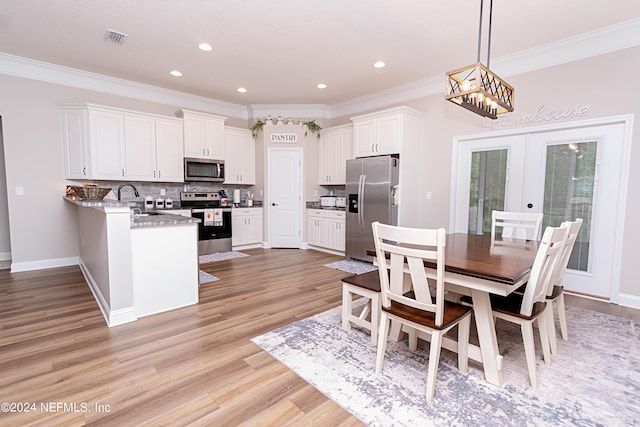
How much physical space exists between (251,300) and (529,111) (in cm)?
408

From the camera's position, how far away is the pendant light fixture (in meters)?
2.18

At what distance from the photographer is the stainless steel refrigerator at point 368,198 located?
463 centimetres

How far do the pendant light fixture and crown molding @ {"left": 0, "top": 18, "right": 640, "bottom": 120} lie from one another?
1.55m

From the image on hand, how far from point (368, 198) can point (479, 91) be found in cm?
281

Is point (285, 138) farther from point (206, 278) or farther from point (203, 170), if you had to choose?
point (206, 278)

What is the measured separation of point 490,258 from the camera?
2053 millimetres

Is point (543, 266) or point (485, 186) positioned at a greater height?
point (485, 186)

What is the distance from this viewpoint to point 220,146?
5.74 meters

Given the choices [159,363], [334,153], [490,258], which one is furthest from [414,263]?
[334,153]

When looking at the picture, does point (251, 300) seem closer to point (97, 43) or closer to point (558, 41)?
point (97, 43)

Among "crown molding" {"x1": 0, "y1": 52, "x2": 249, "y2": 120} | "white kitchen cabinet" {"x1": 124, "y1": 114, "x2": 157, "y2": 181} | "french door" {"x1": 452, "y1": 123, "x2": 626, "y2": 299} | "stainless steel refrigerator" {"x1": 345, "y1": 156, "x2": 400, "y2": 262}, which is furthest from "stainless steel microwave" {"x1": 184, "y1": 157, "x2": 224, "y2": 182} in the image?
"french door" {"x1": 452, "y1": 123, "x2": 626, "y2": 299}

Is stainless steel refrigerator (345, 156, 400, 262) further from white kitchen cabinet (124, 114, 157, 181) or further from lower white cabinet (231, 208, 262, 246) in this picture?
white kitchen cabinet (124, 114, 157, 181)

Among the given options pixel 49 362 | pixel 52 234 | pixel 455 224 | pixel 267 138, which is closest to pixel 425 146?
pixel 455 224

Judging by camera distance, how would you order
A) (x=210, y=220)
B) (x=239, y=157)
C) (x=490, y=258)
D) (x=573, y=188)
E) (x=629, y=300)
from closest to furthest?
1. (x=490, y=258)
2. (x=629, y=300)
3. (x=573, y=188)
4. (x=210, y=220)
5. (x=239, y=157)
